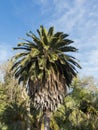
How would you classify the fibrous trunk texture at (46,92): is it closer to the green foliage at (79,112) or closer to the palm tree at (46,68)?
the palm tree at (46,68)

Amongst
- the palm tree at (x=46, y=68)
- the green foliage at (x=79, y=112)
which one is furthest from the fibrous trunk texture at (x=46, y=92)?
the green foliage at (x=79, y=112)

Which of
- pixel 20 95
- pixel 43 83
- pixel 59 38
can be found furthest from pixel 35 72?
pixel 20 95

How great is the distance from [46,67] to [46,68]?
0.23 m

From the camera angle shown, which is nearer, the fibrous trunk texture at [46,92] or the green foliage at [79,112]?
the fibrous trunk texture at [46,92]

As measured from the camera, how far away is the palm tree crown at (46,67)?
30469 mm

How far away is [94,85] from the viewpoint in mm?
64625

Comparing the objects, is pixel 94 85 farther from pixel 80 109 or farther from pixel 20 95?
pixel 80 109

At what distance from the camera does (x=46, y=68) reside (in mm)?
30406

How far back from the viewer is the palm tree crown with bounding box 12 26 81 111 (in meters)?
30.5

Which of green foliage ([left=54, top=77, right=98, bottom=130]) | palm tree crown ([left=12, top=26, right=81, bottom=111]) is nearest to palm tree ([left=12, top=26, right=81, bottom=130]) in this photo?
palm tree crown ([left=12, top=26, right=81, bottom=111])

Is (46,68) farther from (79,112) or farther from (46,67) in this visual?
(79,112)

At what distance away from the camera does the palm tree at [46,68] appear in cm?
3047

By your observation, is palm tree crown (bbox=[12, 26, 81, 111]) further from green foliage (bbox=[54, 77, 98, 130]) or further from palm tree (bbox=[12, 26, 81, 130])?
green foliage (bbox=[54, 77, 98, 130])

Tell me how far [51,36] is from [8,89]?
1046 inches
